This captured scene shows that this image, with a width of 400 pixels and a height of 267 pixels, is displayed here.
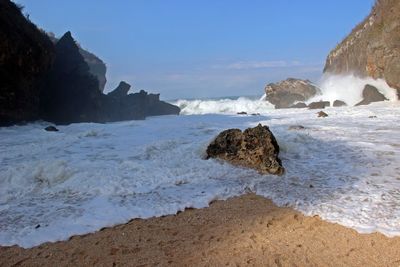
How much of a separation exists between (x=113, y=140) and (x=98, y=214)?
20.2 ft

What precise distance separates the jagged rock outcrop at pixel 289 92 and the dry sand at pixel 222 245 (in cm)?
2939

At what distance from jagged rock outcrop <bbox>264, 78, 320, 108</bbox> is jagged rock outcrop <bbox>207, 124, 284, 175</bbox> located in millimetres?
26066

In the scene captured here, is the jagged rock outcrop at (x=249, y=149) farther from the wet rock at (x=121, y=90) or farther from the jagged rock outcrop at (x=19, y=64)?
the wet rock at (x=121, y=90)

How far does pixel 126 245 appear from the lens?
14.2 feet

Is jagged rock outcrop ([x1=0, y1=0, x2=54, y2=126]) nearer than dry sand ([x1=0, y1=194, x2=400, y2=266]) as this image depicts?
No

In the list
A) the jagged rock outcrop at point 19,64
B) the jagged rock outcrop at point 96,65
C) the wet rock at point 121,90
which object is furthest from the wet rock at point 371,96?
the jagged rock outcrop at point 96,65

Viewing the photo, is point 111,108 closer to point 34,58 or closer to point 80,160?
point 34,58

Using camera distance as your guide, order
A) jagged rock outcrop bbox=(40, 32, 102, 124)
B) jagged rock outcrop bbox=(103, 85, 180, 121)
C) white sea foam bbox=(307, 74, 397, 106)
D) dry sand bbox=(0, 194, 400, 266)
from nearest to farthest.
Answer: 1. dry sand bbox=(0, 194, 400, 266)
2. jagged rock outcrop bbox=(40, 32, 102, 124)
3. white sea foam bbox=(307, 74, 397, 106)
4. jagged rock outcrop bbox=(103, 85, 180, 121)

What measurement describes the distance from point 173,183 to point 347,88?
2683 cm

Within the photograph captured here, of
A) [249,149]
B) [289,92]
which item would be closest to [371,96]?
[289,92]

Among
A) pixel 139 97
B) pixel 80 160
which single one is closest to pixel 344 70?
pixel 139 97

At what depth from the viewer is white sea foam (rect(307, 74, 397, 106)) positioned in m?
23.2

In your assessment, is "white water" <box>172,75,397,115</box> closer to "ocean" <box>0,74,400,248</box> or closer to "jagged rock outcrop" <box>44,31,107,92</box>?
"jagged rock outcrop" <box>44,31,107,92</box>

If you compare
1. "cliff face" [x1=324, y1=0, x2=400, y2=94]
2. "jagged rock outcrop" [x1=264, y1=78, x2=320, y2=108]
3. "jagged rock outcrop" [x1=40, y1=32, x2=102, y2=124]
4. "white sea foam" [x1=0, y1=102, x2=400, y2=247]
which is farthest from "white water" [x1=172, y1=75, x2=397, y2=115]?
"white sea foam" [x1=0, y1=102, x2=400, y2=247]
